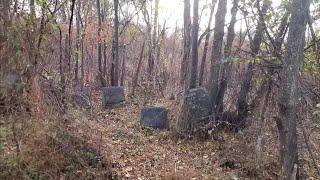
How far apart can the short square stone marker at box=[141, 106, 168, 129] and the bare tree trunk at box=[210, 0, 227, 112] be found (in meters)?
1.19

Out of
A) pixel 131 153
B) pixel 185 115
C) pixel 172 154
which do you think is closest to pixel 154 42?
pixel 185 115

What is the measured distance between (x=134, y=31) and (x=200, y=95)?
8.79 meters

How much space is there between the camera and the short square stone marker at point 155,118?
8977 millimetres

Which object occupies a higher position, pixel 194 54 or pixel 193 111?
pixel 194 54

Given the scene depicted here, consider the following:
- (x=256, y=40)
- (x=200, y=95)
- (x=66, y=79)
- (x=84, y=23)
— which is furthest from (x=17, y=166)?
(x=84, y=23)

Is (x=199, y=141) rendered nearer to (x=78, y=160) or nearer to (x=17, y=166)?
(x=78, y=160)

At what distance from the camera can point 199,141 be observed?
26.4ft

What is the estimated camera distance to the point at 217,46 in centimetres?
880

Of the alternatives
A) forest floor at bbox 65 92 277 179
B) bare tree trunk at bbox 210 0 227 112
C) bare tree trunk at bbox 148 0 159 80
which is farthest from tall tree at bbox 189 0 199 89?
bare tree trunk at bbox 148 0 159 80

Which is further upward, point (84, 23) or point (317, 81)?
point (84, 23)

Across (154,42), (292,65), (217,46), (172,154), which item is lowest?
(172,154)

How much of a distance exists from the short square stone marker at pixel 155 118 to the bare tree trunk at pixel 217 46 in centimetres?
119

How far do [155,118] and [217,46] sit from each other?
2212 millimetres

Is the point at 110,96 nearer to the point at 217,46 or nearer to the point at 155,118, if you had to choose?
the point at 155,118
